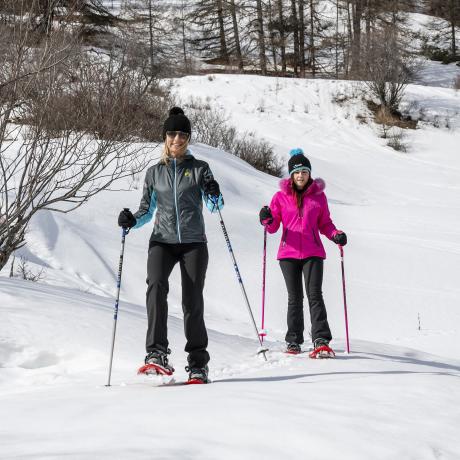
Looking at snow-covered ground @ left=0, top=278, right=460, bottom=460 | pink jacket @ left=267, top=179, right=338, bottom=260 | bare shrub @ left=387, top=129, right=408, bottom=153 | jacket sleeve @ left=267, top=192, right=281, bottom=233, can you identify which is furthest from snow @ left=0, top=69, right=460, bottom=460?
bare shrub @ left=387, top=129, right=408, bottom=153

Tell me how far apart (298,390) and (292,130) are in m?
20.8

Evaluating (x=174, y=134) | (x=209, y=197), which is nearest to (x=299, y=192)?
(x=209, y=197)

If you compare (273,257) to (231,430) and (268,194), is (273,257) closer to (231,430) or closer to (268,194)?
(268,194)

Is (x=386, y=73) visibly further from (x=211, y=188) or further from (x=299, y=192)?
(x=211, y=188)

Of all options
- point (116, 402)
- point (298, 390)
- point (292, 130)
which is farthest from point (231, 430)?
point (292, 130)

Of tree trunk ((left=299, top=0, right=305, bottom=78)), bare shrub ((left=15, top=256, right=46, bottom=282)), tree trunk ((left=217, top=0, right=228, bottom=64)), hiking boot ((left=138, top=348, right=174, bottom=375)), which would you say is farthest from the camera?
tree trunk ((left=217, top=0, right=228, bottom=64))

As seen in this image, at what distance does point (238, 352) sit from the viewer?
483 centimetres

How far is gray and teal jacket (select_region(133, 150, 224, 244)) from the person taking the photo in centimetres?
391

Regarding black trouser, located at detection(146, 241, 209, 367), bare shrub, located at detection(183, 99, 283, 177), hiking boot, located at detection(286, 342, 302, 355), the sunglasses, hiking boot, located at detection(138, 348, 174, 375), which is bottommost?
hiking boot, located at detection(286, 342, 302, 355)

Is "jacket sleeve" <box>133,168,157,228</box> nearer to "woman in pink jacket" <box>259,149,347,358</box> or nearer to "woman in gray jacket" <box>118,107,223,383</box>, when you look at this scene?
"woman in gray jacket" <box>118,107,223,383</box>

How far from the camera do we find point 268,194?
12938 mm

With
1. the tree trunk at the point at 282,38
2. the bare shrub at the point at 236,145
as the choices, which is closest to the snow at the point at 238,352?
the bare shrub at the point at 236,145

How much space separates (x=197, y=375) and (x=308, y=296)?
1.52m

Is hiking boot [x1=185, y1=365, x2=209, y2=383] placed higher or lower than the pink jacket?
lower
